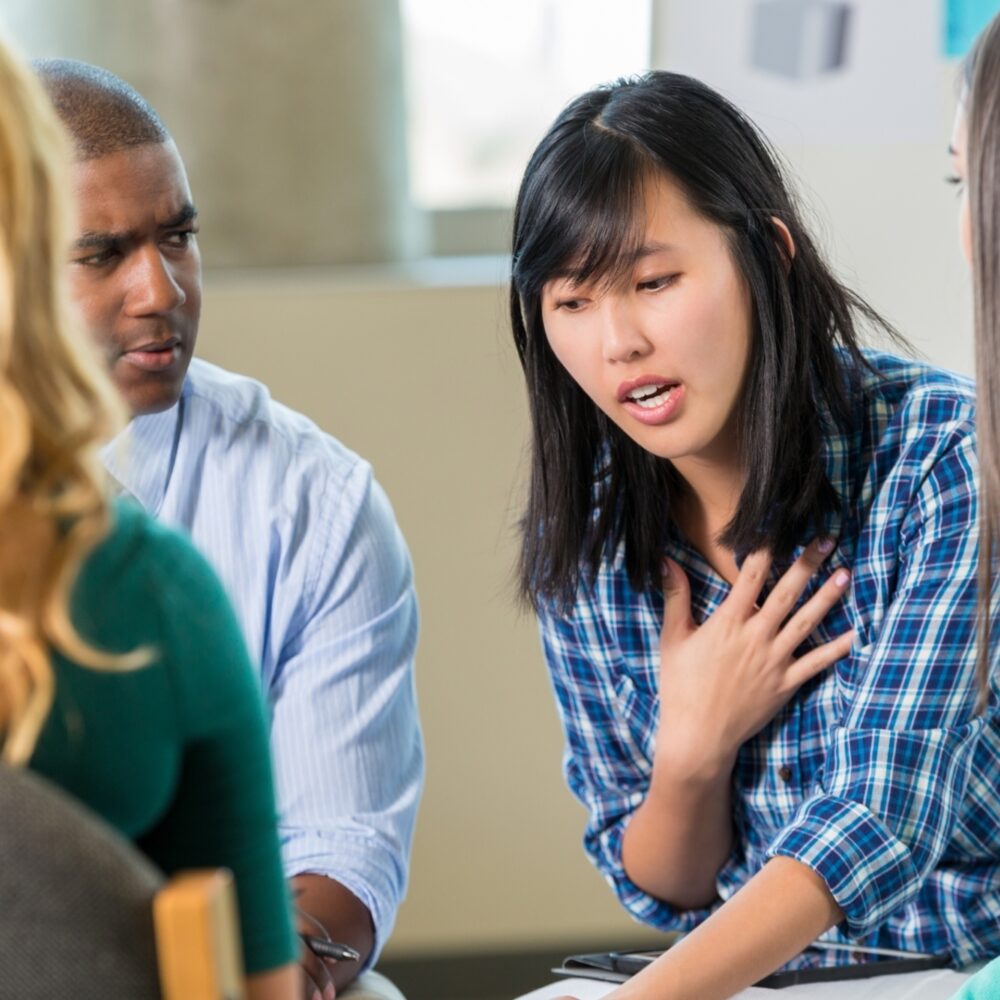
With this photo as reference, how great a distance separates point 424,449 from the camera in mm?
2725

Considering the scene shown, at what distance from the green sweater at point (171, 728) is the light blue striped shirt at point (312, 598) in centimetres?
77

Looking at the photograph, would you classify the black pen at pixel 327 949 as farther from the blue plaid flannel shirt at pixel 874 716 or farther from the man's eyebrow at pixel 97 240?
the man's eyebrow at pixel 97 240

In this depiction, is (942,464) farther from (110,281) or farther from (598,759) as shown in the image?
(110,281)

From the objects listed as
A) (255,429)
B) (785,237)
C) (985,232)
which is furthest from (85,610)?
(255,429)

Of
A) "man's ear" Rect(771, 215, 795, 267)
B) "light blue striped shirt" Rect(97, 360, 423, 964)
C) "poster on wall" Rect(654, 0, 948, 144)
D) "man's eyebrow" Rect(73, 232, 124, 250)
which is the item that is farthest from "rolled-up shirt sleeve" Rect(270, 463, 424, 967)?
"poster on wall" Rect(654, 0, 948, 144)

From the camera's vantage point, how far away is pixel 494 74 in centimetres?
297

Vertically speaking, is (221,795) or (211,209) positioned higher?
(221,795)

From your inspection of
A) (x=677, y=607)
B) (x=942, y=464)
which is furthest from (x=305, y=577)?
(x=942, y=464)

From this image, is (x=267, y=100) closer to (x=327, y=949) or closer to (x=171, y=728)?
(x=327, y=949)

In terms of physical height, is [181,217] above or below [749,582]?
above

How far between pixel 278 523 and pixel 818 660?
613mm

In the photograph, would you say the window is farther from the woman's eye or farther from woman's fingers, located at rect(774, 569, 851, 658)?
woman's fingers, located at rect(774, 569, 851, 658)

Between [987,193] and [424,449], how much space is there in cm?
171

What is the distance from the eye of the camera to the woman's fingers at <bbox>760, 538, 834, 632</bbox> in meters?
1.48
